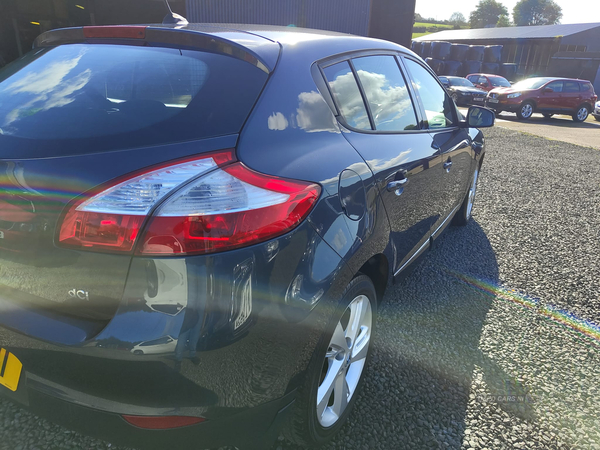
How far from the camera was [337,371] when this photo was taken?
71.0 inches

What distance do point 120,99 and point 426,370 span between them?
2.00 meters

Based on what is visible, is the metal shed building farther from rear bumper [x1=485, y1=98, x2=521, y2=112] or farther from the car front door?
the car front door

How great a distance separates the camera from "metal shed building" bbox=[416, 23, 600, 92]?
112 feet

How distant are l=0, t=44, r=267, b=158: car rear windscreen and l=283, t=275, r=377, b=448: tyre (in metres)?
0.82

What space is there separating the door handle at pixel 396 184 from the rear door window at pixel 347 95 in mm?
290

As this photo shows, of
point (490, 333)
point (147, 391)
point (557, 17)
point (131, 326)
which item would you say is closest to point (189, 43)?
point (131, 326)

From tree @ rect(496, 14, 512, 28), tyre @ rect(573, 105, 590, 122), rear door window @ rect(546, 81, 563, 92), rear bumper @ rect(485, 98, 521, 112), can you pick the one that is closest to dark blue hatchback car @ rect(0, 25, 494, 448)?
rear bumper @ rect(485, 98, 521, 112)

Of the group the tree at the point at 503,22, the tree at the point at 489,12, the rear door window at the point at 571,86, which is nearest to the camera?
the rear door window at the point at 571,86

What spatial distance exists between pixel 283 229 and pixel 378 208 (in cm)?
68

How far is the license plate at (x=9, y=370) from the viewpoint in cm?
130

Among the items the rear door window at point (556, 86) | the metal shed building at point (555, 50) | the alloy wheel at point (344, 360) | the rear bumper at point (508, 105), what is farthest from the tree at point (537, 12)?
the alloy wheel at point (344, 360)

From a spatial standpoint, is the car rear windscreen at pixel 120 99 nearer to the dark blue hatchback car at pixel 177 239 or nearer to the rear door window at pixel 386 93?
the dark blue hatchback car at pixel 177 239

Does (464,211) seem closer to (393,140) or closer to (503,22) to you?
(393,140)

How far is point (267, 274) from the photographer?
1.28m
